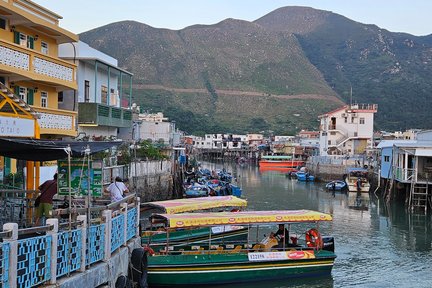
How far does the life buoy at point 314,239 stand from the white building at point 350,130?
213 feet

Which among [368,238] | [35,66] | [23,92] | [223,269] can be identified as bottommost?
[368,238]

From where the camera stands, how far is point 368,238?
31.6 meters

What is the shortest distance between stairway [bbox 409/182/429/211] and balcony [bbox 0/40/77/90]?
101 ft

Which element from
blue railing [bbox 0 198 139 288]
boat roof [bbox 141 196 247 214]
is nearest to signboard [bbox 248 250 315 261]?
boat roof [bbox 141 196 247 214]

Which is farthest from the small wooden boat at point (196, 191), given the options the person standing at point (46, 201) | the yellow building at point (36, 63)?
the person standing at point (46, 201)

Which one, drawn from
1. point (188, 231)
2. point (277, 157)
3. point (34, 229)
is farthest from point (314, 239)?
point (277, 157)

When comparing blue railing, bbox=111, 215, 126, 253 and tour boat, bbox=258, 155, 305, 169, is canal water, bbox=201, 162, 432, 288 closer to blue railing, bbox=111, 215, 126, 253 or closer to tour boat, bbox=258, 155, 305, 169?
blue railing, bbox=111, 215, 126, 253

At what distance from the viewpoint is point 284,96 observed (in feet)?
624

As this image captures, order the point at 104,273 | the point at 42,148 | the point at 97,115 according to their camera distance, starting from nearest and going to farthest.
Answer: the point at 42,148 < the point at 104,273 < the point at 97,115

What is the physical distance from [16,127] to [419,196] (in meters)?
41.4

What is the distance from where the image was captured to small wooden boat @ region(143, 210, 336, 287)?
19.1 metres

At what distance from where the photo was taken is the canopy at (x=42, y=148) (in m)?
10.8

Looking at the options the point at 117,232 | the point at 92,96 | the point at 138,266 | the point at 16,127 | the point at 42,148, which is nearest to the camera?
the point at 42,148

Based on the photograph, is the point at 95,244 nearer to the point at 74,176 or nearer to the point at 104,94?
the point at 74,176
